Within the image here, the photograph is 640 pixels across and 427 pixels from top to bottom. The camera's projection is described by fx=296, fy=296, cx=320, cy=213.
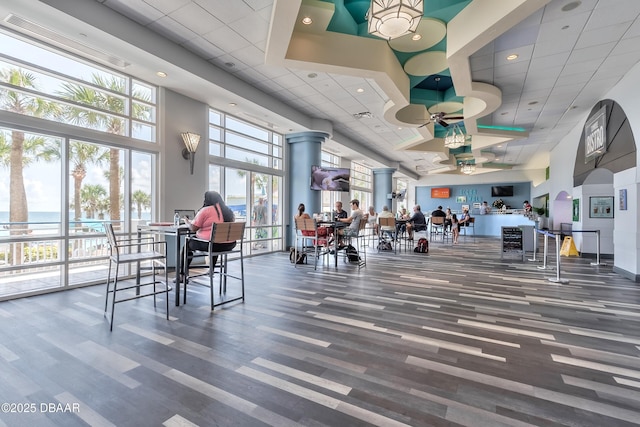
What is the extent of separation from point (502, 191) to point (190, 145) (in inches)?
719

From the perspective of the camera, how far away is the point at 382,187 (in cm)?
1499

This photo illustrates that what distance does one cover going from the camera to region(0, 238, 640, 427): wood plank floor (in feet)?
5.44

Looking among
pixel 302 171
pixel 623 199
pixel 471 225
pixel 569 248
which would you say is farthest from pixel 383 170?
pixel 623 199

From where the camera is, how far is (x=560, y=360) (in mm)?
2232

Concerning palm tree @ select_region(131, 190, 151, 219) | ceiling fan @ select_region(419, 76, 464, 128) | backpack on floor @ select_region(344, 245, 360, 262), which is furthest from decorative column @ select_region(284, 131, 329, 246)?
palm tree @ select_region(131, 190, 151, 219)

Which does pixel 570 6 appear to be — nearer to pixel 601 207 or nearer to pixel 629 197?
pixel 629 197

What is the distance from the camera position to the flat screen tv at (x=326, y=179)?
27.6 feet

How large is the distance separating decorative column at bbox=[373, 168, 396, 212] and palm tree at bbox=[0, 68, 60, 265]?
42.1 ft

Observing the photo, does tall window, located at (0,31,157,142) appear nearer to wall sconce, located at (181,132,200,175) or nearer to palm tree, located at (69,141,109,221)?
palm tree, located at (69,141,109,221)

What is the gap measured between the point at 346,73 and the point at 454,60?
1.61 meters

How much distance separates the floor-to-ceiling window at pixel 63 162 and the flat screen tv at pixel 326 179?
421 centimetres

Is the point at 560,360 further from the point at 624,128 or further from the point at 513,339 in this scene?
the point at 624,128

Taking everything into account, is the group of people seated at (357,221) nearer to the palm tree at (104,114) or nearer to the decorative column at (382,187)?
the palm tree at (104,114)

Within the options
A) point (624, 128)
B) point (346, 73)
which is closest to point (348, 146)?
point (346, 73)
